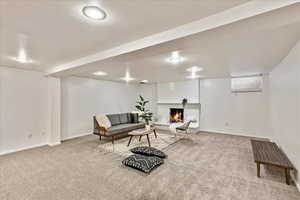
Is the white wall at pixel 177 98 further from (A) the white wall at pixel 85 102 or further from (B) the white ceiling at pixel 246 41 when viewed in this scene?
(B) the white ceiling at pixel 246 41

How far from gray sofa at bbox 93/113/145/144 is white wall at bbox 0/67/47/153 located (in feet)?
5.73

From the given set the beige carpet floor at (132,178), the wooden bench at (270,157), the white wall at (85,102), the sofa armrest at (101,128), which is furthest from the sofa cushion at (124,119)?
the wooden bench at (270,157)

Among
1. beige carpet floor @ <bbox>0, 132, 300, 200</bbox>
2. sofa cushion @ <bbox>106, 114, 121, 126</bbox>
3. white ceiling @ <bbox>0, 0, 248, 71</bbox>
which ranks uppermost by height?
white ceiling @ <bbox>0, 0, 248, 71</bbox>

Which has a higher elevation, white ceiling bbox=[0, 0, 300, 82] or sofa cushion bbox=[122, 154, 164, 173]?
white ceiling bbox=[0, 0, 300, 82]

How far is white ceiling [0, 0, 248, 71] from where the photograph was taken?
4.40 feet

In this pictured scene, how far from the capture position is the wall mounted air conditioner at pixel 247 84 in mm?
5090

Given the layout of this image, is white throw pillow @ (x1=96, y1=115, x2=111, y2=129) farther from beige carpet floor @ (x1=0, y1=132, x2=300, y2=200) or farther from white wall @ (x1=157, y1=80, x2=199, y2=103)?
white wall @ (x1=157, y1=80, x2=199, y2=103)

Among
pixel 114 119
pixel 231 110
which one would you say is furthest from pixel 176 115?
pixel 114 119

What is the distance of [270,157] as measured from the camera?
258 cm

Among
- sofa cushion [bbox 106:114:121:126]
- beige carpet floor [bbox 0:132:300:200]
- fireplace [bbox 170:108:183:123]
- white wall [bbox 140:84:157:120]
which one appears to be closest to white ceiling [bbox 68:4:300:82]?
beige carpet floor [bbox 0:132:300:200]

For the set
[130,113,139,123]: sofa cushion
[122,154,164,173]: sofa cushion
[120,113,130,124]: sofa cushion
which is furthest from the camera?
[130,113,139,123]: sofa cushion

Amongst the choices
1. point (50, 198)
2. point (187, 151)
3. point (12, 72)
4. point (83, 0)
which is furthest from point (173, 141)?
point (12, 72)

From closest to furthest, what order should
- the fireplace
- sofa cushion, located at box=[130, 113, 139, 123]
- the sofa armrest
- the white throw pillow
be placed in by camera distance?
the sofa armrest
the white throw pillow
sofa cushion, located at box=[130, 113, 139, 123]
the fireplace

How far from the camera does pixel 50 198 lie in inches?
75.2
